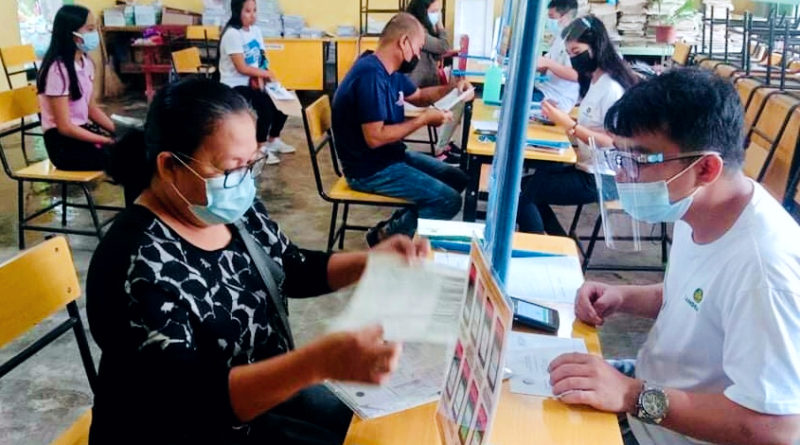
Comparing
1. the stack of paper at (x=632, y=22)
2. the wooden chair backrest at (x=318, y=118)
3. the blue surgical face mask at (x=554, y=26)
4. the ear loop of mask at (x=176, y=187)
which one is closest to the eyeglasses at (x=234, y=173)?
the ear loop of mask at (x=176, y=187)

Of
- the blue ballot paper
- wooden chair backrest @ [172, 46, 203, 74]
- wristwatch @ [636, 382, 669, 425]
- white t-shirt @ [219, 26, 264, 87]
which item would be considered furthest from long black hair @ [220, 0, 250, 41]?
wristwatch @ [636, 382, 669, 425]

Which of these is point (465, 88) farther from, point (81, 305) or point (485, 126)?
point (81, 305)

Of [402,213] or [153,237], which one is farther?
[402,213]

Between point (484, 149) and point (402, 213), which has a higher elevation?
point (484, 149)

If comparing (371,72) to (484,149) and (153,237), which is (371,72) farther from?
(153,237)

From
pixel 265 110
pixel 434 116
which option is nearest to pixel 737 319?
pixel 434 116

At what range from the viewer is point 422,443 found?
1032 millimetres

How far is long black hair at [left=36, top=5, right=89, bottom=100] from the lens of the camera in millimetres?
3275

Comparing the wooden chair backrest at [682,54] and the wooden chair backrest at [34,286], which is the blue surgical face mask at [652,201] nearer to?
the wooden chair backrest at [34,286]

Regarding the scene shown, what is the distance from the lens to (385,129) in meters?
2.89

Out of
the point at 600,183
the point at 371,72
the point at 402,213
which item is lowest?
the point at 402,213

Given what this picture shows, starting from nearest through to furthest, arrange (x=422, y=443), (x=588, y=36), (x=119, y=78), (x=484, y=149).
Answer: (x=422, y=443)
(x=484, y=149)
(x=588, y=36)
(x=119, y=78)

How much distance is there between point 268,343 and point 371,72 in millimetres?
1749

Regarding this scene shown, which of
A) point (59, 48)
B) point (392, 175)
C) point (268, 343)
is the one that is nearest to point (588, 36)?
point (392, 175)
